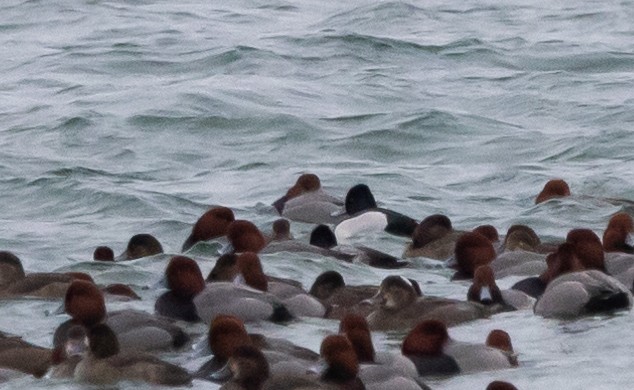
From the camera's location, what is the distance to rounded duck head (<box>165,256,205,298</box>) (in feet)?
36.0

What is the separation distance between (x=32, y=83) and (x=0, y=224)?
30.5 ft

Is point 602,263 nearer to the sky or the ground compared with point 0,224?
nearer to the sky

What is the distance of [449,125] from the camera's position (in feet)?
71.1

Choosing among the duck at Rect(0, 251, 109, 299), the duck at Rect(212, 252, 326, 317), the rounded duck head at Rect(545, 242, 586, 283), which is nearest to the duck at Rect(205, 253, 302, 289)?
the duck at Rect(212, 252, 326, 317)

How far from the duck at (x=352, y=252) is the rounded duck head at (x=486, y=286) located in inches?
88.9

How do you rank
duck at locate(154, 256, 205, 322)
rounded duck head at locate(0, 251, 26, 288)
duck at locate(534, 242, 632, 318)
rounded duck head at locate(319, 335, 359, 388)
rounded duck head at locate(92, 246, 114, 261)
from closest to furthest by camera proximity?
1. rounded duck head at locate(319, 335, 359, 388)
2. duck at locate(534, 242, 632, 318)
3. duck at locate(154, 256, 205, 322)
4. rounded duck head at locate(0, 251, 26, 288)
5. rounded duck head at locate(92, 246, 114, 261)

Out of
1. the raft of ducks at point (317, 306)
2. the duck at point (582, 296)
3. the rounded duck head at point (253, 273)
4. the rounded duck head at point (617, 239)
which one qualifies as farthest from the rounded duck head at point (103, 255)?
the duck at point (582, 296)

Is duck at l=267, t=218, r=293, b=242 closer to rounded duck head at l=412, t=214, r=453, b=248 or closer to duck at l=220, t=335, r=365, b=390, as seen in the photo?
rounded duck head at l=412, t=214, r=453, b=248

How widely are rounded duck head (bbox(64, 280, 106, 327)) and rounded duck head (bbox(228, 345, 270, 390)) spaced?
4.64 ft

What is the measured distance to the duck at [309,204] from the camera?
15.8m

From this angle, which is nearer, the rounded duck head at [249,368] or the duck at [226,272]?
the rounded duck head at [249,368]

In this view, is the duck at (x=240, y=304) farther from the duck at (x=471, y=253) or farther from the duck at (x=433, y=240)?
the duck at (x=433, y=240)

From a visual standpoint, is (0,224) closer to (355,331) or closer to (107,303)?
(107,303)

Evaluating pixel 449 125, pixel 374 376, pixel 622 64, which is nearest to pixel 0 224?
pixel 449 125
